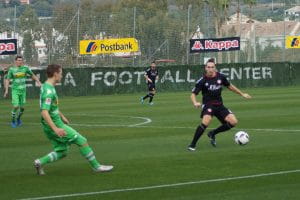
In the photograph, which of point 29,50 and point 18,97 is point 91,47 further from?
point 18,97

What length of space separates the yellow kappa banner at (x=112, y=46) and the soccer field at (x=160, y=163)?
25787mm

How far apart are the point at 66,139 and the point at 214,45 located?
42681mm

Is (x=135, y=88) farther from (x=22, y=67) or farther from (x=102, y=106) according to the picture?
(x=22, y=67)

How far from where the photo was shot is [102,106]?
1371 inches

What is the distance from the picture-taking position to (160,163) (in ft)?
47.3

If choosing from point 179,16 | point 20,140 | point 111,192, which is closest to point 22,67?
point 20,140

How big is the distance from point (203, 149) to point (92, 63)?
117 feet

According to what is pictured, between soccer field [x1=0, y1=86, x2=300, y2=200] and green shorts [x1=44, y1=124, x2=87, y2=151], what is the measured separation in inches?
19.9

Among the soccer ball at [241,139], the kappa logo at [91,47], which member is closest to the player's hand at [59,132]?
the soccer ball at [241,139]

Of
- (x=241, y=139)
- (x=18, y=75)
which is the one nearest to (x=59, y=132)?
(x=241, y=139)

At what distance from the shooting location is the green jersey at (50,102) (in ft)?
41.5

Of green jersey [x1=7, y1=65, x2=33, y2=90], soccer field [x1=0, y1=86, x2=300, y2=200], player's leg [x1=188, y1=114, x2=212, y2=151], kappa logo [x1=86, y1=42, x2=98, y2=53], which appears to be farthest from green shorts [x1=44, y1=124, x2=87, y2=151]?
kappa logo [x1=86, y1=42, x2=98, y2=53]

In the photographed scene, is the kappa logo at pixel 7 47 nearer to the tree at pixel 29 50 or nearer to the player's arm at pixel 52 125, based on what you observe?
the tree at pixel 29 50

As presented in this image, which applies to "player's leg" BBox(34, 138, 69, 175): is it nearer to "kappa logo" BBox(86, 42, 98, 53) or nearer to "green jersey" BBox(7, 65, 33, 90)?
"green jersey" BBox(7, 65, 33, 90)
